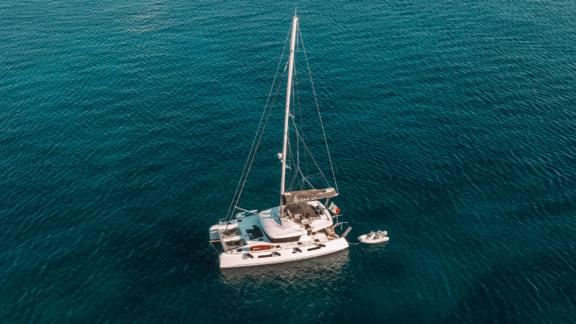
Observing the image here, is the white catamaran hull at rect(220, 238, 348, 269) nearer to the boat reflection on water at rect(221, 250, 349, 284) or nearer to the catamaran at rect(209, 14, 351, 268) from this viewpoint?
the catamaran at rect(209, 14, 351, 268)

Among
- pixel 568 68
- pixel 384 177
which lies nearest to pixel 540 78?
pixel 568 68

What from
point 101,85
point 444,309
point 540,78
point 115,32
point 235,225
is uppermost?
point 115,32

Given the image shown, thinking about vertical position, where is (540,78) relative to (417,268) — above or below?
above

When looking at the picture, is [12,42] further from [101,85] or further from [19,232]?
[19,232]

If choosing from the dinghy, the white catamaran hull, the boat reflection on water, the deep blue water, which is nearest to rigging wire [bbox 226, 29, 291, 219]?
the deep blue water

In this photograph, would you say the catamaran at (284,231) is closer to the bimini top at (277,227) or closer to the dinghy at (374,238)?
the bimini top at (277,227)

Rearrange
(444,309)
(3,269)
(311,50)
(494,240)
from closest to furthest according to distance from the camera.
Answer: (444,309) < (3,269) < (494,240) < (311,50)

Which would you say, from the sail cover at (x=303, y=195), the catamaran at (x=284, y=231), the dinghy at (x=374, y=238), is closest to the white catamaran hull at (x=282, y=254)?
the catamaran at (x=284, y=231)

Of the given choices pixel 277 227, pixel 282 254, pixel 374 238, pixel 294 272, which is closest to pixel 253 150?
pixel 277 227
